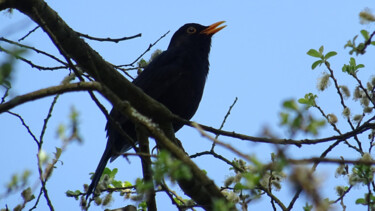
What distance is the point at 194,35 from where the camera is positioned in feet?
20.2

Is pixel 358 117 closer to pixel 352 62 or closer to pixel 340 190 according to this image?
pixel 352 62

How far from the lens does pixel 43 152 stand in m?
2.42

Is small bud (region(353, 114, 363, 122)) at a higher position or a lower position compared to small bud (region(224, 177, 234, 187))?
higher

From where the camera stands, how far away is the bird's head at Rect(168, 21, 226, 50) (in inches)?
234

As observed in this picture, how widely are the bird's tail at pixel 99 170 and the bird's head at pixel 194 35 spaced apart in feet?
5.29

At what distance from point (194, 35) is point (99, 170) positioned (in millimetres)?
2316

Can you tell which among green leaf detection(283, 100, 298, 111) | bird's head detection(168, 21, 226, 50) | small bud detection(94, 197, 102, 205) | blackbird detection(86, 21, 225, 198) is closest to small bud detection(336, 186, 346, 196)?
blackbird detection(86, 21, 225, 198)

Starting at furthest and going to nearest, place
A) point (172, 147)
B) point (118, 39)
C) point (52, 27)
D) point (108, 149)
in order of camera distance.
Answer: point (108, 149) < point (118, 39) < point (52, 27) < point (172, 147)

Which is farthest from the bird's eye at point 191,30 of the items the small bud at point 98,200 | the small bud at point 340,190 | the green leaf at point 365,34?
the green leaf at point 365,34

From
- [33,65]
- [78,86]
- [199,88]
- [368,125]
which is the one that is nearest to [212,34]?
[199,88]

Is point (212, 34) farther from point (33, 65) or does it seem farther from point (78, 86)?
point (78, 86)

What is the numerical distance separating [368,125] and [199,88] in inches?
92.7

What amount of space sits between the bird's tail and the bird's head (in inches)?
63.5

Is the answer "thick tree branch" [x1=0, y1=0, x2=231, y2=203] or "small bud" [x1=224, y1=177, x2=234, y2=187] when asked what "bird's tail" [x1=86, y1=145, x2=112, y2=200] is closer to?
"thick tree branch" [x1=0, y1=0, x2=231, y2=203]
